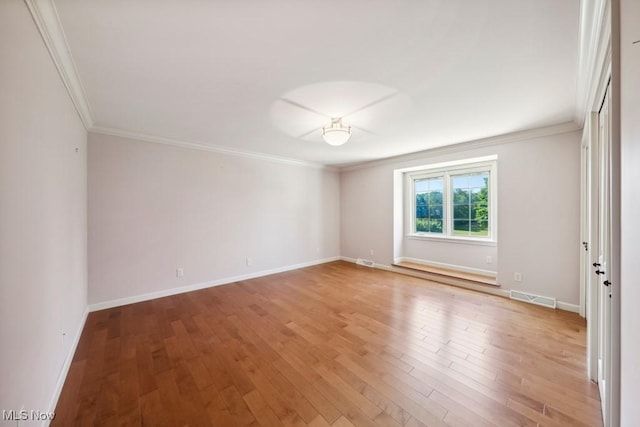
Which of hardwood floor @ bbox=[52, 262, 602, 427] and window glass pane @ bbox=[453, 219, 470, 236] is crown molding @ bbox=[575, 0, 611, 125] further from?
window glass pane @ bbox=[453, 219, 470, 236]

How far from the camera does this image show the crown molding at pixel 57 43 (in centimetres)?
128

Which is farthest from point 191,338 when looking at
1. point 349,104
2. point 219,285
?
point 349,104

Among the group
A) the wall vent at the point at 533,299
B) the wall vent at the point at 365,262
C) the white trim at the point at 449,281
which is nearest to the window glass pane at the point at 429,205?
the white trim at the point at 449,281

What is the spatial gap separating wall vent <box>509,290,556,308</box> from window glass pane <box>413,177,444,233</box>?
1.67 meters

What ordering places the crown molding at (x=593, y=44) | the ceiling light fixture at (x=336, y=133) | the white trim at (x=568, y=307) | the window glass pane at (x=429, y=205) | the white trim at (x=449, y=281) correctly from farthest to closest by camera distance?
the window glass pane at (x=429, y=205)
the white trim at (x=449, y=281)
the white trim at (x=568, y=307)
the ceiling light fixture at (x=336, y=133)
the crown molding at (x=593, y=44)

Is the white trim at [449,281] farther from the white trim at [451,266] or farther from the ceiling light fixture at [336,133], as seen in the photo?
the ceiling light fixture at [336,133]

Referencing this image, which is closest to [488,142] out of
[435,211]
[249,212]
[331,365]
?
[435,211]

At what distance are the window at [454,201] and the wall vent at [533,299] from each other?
1046mm

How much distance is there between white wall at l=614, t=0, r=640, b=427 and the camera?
74cm

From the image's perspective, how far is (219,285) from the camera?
404 centimetres

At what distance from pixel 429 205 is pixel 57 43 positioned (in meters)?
5.47

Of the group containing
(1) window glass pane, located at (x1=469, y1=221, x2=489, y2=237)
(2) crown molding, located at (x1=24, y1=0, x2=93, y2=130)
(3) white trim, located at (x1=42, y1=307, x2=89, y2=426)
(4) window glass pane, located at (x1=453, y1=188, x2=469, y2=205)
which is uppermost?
(2) crown molding, located at (x1=24, y1=0, x2=93, y2=130)

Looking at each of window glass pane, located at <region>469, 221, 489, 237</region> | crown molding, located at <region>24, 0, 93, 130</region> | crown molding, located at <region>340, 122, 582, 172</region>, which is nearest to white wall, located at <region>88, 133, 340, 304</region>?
crown molding, located at <region>24, 0, 93, 130</region>

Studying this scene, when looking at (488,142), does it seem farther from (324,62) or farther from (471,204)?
(324,62)
